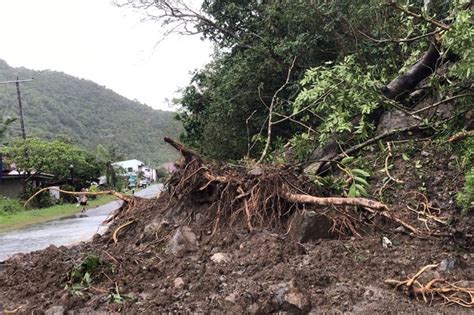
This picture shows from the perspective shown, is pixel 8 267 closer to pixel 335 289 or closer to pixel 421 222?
pixel 335 289

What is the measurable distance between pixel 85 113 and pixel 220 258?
8526 cm

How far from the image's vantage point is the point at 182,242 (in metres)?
5.99

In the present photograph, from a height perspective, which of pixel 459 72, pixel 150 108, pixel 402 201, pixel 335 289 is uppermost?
pixel 150 108

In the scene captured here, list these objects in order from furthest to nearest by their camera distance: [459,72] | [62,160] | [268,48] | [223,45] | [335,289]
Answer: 1. [62,160]
2. [223,45]
3. [268,48]
4. [459,72]
5. [335,289]

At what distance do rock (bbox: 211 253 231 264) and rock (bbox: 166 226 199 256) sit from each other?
458 mm

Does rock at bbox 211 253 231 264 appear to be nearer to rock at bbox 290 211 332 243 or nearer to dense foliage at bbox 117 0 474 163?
rock at bbox 290 211 332 243

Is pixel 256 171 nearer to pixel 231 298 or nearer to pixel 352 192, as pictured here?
pixel 352 192

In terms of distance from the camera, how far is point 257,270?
5020mm

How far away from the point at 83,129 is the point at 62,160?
1849 inches

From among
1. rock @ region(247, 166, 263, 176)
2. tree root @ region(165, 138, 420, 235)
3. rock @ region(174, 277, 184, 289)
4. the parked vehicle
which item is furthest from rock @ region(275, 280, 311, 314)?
the parked vehicle

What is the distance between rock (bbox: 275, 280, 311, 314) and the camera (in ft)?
13.5

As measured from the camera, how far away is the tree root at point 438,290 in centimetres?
411

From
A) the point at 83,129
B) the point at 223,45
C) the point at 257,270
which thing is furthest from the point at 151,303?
the point at 83,129

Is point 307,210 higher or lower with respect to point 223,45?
lower
